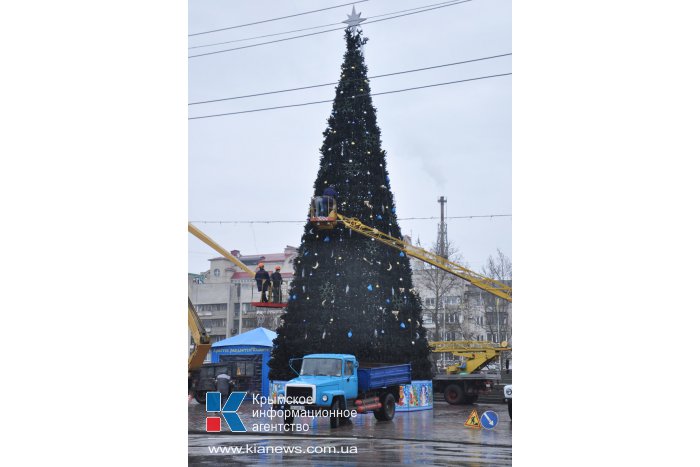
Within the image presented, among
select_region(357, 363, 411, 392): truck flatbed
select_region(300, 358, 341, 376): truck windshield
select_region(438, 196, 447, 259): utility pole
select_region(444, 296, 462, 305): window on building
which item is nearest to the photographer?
select_region(438, 196, 447, 259): utility pole

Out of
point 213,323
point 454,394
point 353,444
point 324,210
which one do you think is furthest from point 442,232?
point 213,323

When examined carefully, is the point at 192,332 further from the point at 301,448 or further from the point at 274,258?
the point at 301,448

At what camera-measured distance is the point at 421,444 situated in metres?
11.6

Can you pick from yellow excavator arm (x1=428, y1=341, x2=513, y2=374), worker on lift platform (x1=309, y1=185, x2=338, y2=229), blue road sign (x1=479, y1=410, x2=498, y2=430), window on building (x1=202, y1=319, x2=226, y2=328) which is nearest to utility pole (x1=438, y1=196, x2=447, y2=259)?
worker on lift platform (x1=309, y1=185, x2=338, y2=229)

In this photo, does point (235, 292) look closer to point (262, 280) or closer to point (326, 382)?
point (262, 280)

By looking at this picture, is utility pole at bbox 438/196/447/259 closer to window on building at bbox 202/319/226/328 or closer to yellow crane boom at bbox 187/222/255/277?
yellow crane boom at bbox 187/222/255/277

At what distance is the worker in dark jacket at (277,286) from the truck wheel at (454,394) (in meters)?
2.90

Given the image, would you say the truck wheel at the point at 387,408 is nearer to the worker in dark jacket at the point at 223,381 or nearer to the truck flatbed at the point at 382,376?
the truck flatbed at the point at 382,376

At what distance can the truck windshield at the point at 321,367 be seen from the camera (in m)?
12.6

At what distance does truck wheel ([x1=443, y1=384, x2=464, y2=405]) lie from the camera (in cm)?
1302

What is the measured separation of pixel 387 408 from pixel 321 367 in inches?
45.4

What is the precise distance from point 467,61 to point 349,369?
15.0ft

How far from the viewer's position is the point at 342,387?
40.3 feet
